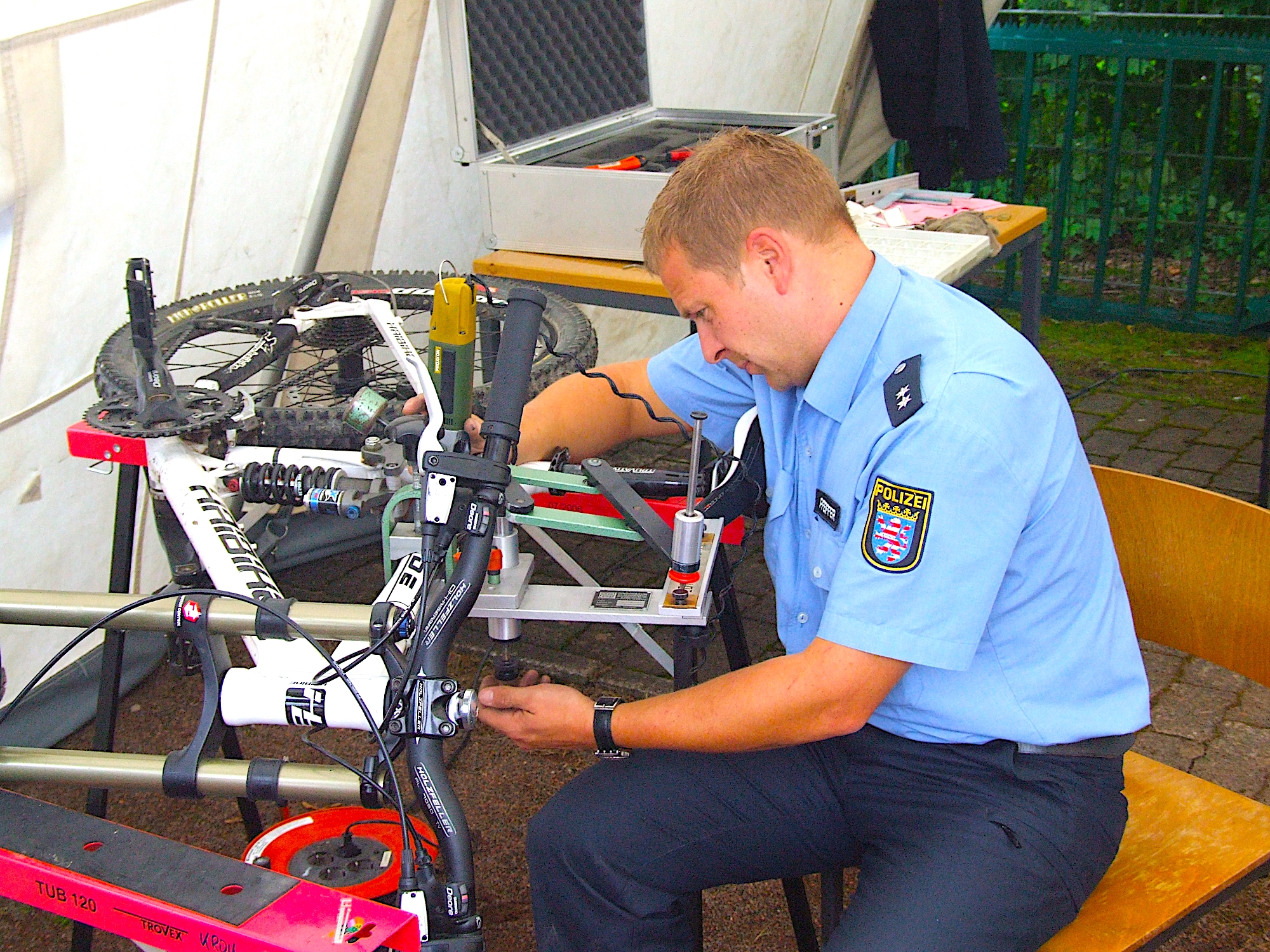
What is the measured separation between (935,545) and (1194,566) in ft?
2.21

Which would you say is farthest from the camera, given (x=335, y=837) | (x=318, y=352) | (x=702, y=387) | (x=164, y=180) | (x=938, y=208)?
(x=938, y=208)

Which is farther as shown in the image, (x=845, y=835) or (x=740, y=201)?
(x=845, y=835)

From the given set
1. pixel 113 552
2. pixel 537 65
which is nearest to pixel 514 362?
pixel 113 552

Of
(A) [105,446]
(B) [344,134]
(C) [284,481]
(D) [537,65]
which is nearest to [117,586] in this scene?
(A) [105,446]

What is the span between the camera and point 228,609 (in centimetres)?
148

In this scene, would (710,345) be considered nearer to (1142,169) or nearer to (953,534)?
(953,534)

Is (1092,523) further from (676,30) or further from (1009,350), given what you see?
(676,30)

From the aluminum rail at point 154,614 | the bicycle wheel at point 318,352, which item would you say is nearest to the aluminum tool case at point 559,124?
the bicycle wheel at point 318,352

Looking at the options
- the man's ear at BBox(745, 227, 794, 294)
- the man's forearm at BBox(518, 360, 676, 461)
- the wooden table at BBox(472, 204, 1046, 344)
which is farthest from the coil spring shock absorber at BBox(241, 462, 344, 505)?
the wooden table at BBox(472, 204, 1046, 344)

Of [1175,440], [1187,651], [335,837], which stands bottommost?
[335,837]

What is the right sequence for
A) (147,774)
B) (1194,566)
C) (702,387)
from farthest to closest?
1. (702,387)
2. (1194,566)
3. (147,774)

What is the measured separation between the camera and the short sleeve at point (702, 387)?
1.90 metres

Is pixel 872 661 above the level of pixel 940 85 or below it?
below

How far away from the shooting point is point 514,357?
127 centimetres
